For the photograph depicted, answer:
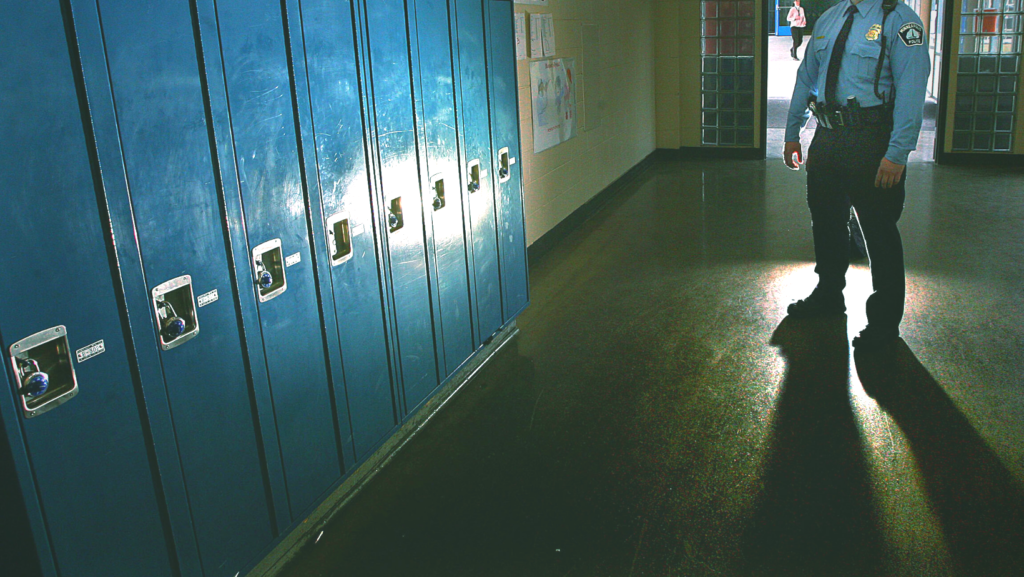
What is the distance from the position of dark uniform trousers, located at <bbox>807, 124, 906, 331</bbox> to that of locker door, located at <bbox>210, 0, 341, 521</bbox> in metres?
2.38

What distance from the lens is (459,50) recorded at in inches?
114

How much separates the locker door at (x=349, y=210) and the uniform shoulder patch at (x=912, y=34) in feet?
7.20

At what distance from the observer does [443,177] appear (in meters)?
2.82

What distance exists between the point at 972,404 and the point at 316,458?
2.31m

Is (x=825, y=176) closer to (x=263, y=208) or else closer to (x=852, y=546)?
(x=852, y=546)

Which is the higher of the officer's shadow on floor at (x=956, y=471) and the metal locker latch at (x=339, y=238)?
the metal locker latch at (x=339, y=238)

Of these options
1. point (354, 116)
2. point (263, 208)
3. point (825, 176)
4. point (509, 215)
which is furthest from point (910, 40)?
point (263, 208)

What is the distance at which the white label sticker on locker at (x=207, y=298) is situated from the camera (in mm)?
1695

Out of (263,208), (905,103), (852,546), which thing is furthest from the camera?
(905,103)

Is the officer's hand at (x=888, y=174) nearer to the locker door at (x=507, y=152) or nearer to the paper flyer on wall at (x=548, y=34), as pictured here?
the locker door at (x=507, y=152)

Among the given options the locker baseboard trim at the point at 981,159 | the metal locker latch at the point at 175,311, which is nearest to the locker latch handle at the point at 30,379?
the metal locker latch at the point at 175,311

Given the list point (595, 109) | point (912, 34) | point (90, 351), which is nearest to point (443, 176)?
point (90, 351)

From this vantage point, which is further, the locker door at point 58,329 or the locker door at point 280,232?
the locker door at point 280,232

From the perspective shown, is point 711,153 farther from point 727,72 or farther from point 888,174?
point 888,174
